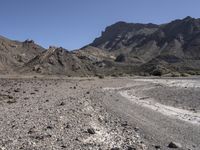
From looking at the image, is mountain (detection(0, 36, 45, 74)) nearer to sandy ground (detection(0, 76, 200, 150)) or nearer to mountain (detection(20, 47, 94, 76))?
mountain (detection(20, 47, 94, 76))

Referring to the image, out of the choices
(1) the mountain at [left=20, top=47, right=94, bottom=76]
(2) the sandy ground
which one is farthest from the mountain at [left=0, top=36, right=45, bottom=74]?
(2) the sandy ground

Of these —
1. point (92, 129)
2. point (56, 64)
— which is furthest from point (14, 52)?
point (92, 129)

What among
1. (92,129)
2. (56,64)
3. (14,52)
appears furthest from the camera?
(14,52)

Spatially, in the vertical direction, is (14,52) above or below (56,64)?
above

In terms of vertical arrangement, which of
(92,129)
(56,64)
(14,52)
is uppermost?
(14,52)

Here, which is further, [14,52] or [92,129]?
[14,52]

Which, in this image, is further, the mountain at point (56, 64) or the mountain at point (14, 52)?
the mountain at point (14, 52)

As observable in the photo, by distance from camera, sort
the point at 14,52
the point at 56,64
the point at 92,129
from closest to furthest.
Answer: the point at 92,129
the point at 56,64
the point at 14,52

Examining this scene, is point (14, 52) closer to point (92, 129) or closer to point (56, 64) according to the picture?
point (56, 64)

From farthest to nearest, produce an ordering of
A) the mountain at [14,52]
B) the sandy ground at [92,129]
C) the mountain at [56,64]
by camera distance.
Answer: the mountain at [14,52], the mountain at [56,64], the sandy ground at [92,129]

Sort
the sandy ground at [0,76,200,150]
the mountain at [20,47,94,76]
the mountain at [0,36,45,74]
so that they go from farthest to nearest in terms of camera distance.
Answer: the mountain at [0,36,45,74] → the mountain at [20,47,94,76] → the sandy ground at [0,76,200,150]

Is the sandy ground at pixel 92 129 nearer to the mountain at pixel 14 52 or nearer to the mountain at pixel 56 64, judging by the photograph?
the mountain at pixel 56 64

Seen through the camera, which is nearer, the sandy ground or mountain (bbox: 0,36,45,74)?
the sandy ground

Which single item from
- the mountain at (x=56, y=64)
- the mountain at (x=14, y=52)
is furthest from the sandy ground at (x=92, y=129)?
the mountain at (x=14, y=52)
